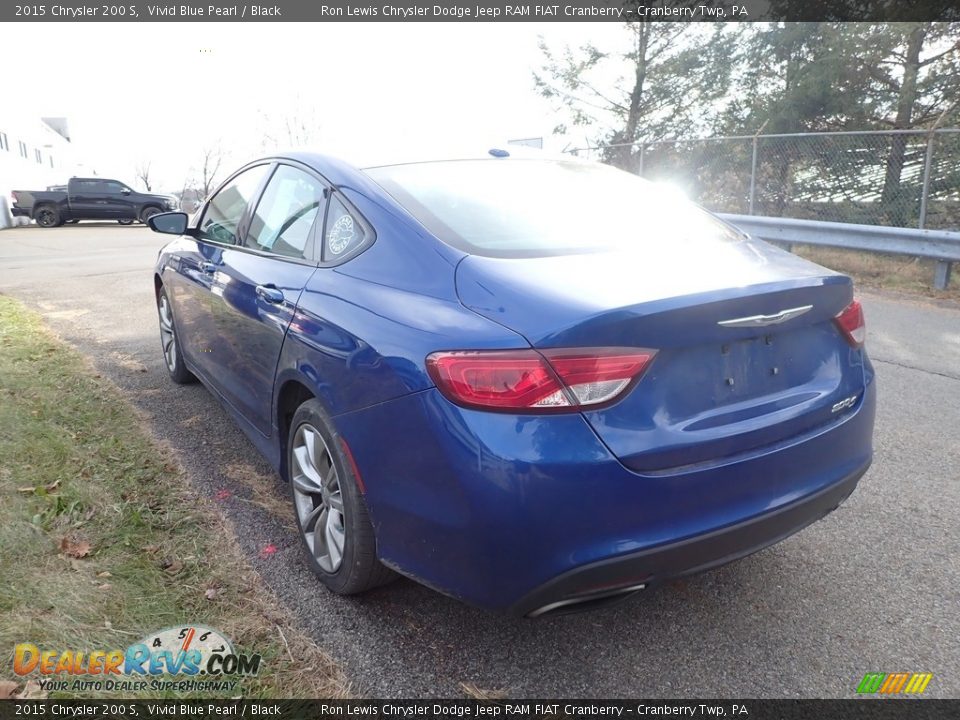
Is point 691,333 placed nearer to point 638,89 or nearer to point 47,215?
point 638,89

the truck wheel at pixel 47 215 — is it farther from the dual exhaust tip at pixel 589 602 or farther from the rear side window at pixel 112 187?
the dual exhaust tip at pixel 589 602

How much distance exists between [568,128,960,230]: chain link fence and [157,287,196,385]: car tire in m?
9.28

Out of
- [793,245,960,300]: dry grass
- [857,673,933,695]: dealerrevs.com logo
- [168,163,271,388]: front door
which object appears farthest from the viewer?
[793,245,960,300]: dry grass

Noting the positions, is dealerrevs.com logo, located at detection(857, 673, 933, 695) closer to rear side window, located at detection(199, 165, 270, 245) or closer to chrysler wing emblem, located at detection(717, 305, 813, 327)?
chrysler wing emblem, located at detection(717, 305, 813, 327)

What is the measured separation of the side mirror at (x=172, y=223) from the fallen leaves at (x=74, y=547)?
82.3 inches

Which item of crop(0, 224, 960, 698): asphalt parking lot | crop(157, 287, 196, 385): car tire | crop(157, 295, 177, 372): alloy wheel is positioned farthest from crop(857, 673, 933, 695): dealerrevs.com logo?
crop(157, 295, 177, 372): alloy wheel

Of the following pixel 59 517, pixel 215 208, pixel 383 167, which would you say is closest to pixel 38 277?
pixel 215 208

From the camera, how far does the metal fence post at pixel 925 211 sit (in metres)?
8.72

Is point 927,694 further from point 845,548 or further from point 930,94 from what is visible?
point 930,94

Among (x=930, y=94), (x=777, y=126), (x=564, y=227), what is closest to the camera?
(x=564, y=227)

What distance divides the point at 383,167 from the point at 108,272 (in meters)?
10.6

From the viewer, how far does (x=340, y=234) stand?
2.75m

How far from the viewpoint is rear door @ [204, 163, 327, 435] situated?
2.91 metres

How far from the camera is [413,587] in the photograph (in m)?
2.70
